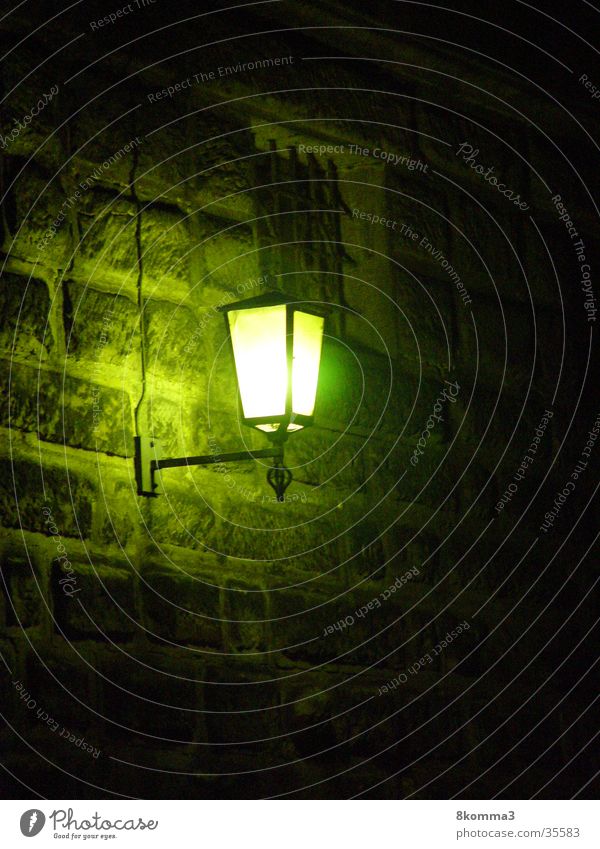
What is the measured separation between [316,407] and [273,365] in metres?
0.38

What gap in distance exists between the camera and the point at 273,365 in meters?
3.56

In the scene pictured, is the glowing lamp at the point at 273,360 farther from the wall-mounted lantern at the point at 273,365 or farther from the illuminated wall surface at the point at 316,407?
the illuminated wall surface at the point at 316,407

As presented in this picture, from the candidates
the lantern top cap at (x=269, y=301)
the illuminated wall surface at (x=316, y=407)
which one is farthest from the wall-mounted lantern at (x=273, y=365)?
the illuminated wall surface at (x=316, y=407)

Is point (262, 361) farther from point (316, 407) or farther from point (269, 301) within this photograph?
point (316, 407)

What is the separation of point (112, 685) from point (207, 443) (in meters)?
0.68

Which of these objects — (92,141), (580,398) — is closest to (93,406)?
(92,141)

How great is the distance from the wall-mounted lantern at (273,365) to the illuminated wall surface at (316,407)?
0.26 meters

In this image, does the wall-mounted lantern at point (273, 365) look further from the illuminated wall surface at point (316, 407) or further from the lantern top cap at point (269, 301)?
the illuminated wall surface at point (316, 407)

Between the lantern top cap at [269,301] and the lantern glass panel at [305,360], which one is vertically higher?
the lantern top cap at [269,301]

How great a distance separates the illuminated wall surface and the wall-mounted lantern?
26 cm

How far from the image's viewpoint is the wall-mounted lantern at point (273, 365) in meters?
3.56

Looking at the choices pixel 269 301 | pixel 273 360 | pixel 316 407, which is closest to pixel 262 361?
pixel 273 360

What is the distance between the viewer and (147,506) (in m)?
3.72

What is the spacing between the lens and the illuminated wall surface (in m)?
3.54
